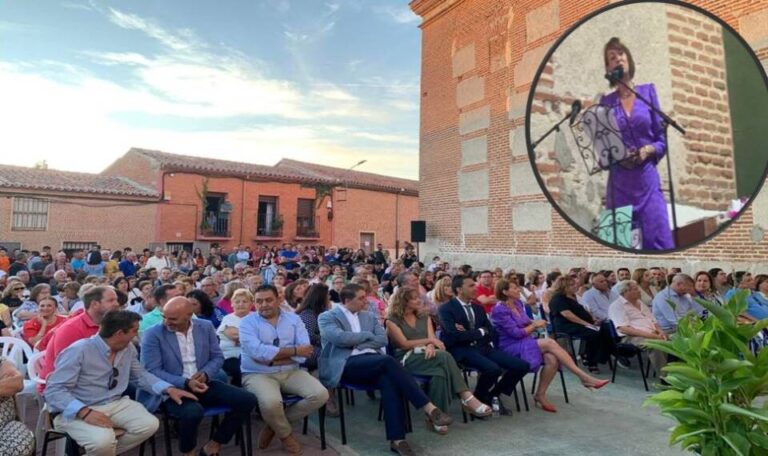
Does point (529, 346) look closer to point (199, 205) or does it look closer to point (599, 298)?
point (599, 298)

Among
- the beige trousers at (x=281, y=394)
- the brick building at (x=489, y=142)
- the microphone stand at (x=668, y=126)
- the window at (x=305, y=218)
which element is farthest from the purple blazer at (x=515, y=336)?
the window at (x=305, y=218)

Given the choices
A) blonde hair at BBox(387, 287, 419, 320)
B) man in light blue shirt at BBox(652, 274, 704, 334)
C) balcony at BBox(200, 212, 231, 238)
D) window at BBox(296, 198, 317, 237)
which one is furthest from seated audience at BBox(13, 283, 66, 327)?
window at BBox(296, 198, 317, 237)

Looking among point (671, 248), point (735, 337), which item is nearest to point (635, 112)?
point (671, 248)

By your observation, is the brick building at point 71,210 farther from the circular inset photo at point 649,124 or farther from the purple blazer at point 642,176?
the purple blazer at point 642,176

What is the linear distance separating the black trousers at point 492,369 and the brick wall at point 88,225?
14.9 meters

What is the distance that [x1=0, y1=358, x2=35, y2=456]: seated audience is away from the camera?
2.36 metres

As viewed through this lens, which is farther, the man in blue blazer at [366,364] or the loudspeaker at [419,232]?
the loudspeaker at [419,232]

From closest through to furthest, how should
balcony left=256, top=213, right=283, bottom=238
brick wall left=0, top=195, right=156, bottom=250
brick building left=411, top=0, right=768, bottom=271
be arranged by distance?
brick building left=411, top=0, right=768, bottom=271 → brick wall left=0, top=195, right=156, bottom=250 → balcony left=256, top=213, right=283, bottom=238

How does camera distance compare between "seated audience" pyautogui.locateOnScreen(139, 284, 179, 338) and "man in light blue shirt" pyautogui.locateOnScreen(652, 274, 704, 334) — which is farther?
"man in light blue shirt" pyautogui.locateOnScreen(652, 274, 704, 334)

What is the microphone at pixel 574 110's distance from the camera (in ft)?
12.3

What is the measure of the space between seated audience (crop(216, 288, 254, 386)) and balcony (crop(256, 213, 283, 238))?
1565 centimetres

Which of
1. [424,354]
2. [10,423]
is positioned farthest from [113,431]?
[424,354]

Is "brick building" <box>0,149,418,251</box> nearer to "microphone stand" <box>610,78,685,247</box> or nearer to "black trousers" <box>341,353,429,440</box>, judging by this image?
"black trousers" <box>341,353,429,440</box>

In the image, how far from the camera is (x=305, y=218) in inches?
824
